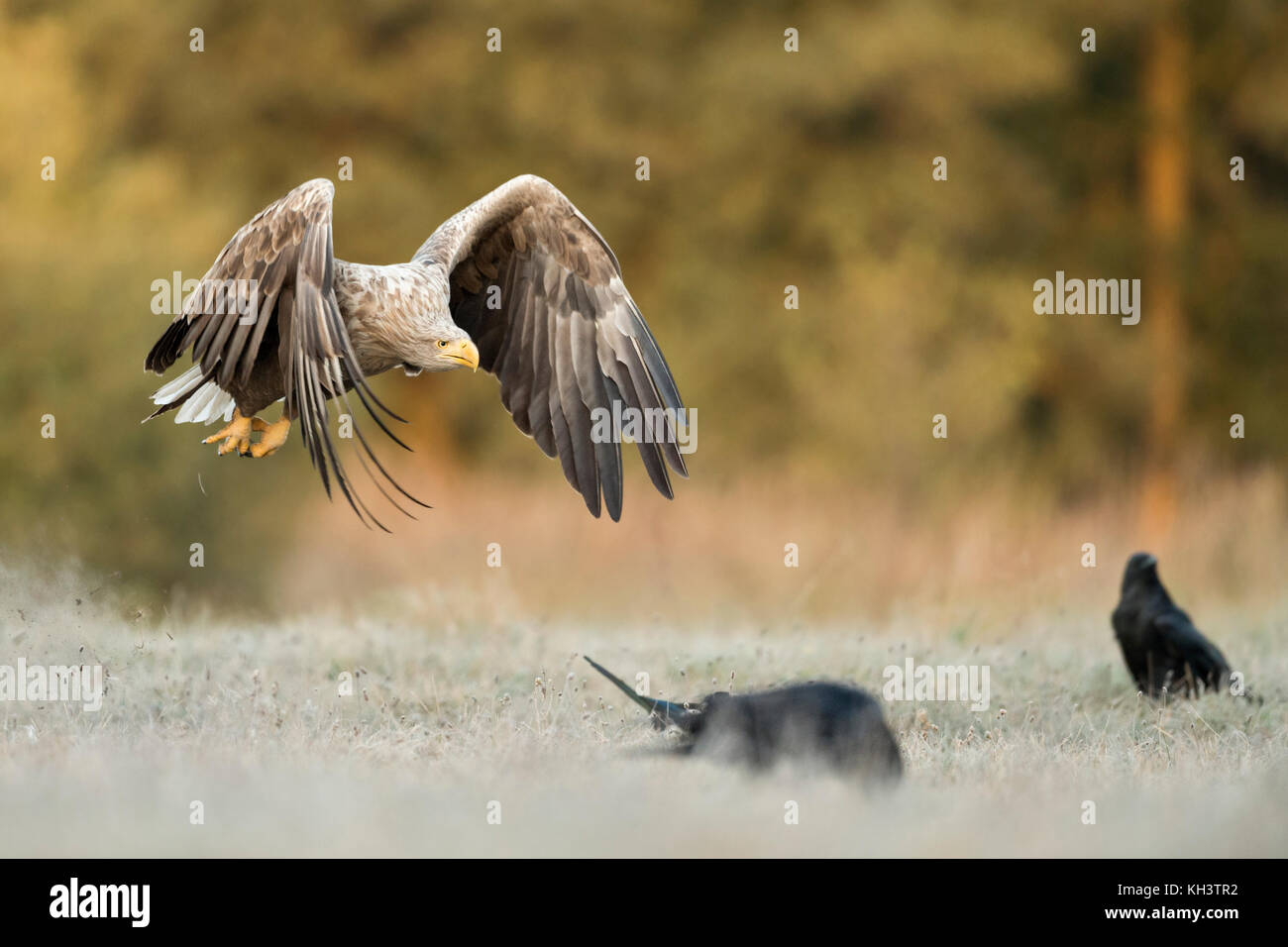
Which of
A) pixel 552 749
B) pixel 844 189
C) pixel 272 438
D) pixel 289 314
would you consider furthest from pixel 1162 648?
pixel 844 189

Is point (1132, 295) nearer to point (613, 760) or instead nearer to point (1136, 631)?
point (1136, 631)

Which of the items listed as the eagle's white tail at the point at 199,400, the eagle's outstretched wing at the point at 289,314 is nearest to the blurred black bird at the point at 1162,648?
the eagle's outstretched wing at the point at 289,314

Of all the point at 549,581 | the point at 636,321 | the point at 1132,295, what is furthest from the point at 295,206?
the point at 1132,295

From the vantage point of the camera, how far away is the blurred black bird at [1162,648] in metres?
6.89

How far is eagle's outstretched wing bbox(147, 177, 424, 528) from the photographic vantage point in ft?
17.5

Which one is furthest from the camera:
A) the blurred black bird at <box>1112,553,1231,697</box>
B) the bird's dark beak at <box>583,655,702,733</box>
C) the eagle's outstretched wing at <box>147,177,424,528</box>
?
the blurred black bird at <box>1112,553,1231,697</box>

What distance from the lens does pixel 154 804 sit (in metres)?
4.47

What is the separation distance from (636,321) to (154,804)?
11.1ft

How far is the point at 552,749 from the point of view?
17.7 ft

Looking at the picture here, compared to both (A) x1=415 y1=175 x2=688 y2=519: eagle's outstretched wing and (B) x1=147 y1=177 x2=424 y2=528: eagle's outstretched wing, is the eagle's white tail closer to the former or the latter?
(B) x1=147 y1=177 x2=424 y2=528: eagle's outstretched wing

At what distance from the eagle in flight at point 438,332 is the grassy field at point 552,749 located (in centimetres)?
90

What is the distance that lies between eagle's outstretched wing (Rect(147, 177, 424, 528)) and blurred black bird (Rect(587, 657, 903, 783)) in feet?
4.41

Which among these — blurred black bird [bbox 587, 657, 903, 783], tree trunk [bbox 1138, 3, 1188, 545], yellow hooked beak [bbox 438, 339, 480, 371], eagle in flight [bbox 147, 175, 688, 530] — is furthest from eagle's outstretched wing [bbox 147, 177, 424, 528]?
tree trunk [bbox 1138, 3, 1188, 545]

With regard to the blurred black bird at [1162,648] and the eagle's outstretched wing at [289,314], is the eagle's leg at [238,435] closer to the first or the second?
the eagle's outstretched wing at [289,314]
